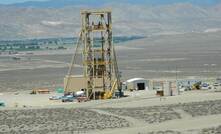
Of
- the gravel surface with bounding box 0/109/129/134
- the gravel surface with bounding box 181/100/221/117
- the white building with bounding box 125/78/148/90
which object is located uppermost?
the white building with bounding box 125/78/148/90

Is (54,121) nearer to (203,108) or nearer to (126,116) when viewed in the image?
(126,116)

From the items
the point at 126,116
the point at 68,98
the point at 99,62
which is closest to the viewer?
the point at 126,116

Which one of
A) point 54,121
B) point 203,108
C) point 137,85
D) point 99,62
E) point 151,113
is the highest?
point 99,62

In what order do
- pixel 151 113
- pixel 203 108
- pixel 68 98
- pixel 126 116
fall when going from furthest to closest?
pixel 68 98, pixel 203 108, pixel 151 113, pixel 126 116

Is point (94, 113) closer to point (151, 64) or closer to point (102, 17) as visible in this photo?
point (102, 17)

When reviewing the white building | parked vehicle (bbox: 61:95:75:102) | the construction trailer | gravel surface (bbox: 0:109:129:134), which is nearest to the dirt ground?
gravel surface (bbox: 0:109:129:134)

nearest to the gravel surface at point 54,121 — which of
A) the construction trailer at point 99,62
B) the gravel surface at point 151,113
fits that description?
the gravel surface at point 151,113

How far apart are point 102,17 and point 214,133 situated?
21919 mm

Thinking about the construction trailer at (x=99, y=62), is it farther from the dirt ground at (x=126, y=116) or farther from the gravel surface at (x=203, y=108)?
the gravel surface at (x=203, y=108)

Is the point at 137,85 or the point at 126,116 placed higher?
the point at 137,85

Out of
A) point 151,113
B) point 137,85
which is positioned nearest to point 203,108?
point 151,113

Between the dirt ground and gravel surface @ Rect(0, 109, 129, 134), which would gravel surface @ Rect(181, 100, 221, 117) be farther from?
gravel surface @ Rect(0, 109, 129, 134)

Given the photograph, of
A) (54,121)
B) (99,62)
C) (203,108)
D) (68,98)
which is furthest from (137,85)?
(54,121)

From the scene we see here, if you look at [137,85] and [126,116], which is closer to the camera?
[126,116]
